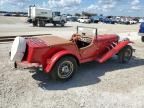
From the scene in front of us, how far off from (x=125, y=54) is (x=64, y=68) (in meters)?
3.12

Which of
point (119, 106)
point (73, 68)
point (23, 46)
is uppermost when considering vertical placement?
point (23, 46)

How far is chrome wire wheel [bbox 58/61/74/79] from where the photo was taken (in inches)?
247

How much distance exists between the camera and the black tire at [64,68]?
6163 mm

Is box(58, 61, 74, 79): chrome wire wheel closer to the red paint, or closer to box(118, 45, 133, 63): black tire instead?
the red paint

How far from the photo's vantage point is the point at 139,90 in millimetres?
5930

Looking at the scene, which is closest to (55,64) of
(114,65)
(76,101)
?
(76,101)

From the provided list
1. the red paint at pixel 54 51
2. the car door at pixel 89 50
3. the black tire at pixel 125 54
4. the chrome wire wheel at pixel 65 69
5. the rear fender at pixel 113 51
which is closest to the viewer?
the red paint at pixel 54 51

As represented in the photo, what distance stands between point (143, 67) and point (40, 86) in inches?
158

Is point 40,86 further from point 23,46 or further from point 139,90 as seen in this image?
point 139,90

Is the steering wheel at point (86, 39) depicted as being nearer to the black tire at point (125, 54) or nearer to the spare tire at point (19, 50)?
the black tire at point (125, 54)

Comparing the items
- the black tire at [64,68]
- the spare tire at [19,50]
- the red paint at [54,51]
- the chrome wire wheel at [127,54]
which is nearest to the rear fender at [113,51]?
the red paint at [54,51]

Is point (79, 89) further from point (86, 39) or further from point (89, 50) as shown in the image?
point (86, 39)

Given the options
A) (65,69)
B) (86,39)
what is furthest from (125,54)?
(65,69)

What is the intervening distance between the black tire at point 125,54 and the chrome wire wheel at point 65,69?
2.65 meters
